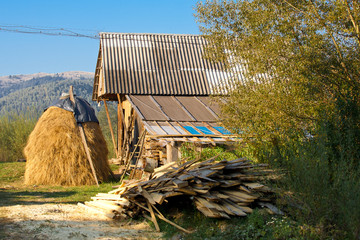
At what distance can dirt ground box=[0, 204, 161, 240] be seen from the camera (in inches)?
283

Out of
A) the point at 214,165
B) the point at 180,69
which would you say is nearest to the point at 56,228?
the point at 214,165

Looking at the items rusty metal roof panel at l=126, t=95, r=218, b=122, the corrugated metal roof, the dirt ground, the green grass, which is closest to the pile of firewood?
the dirt ground

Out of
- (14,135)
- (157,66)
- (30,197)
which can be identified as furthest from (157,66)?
(14,135)

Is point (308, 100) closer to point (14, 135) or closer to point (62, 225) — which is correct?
point (62, 225)

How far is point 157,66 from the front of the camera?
18.8 m

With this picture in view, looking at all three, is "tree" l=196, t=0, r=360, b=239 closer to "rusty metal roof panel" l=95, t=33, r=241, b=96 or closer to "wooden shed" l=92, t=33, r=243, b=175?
"wooden shed" l=92, t=33, r=243, b=175

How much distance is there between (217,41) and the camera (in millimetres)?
13914

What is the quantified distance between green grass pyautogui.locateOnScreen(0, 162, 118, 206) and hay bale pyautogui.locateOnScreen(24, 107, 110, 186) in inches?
21.8

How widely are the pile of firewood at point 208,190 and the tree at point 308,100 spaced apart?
0.69 m

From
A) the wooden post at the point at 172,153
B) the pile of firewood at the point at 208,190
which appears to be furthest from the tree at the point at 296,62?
the wooden post at the point at 172,153

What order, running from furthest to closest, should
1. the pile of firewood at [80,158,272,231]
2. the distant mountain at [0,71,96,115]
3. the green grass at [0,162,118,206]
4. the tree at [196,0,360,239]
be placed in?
the distant mountain at [0,71,96,115] → the green grass at [0,162,118,206] → the pile of firewood at [80,158,272,231] → the tree at [196,0,360,239]

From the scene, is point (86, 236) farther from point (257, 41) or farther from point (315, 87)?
point (257, 41)

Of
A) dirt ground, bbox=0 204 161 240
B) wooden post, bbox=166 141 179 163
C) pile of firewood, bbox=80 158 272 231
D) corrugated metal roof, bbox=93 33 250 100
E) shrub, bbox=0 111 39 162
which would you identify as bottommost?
dirt ground, bbox=0 204 161 240

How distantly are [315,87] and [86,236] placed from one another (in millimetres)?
5893
